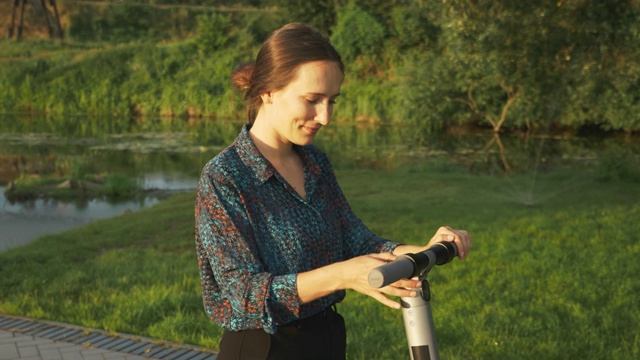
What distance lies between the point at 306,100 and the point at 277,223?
0.37m

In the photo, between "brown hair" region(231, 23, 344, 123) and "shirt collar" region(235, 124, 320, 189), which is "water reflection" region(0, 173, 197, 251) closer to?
"shirt collar" region(235, 124, 320, 189)

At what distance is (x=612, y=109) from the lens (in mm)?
25391

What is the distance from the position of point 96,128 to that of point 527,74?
2603cm

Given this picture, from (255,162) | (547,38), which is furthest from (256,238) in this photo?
(547,38)

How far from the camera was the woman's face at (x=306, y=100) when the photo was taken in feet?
6.75

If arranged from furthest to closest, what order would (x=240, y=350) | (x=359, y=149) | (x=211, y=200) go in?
(x=359, y=149)
(x=240, y=350)
(x=211, y=200)

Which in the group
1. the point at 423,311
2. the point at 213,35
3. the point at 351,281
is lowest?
the point at 213,35

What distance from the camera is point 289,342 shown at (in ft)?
7.23

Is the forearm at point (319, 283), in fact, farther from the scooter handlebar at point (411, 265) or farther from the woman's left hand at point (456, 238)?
the woman's left hand at point (456, 238)

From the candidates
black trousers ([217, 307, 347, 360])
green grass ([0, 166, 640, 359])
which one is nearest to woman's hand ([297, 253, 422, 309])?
black trousers ([217, 307, 347, 360])

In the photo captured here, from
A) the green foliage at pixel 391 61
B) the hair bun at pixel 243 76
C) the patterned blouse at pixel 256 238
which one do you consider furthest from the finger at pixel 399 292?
the green foliage at pixel 391 61

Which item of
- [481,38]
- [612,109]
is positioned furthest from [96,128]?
[481,38]

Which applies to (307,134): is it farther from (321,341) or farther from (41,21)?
→ (41,21)

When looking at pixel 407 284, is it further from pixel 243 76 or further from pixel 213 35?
pixel 213 35
